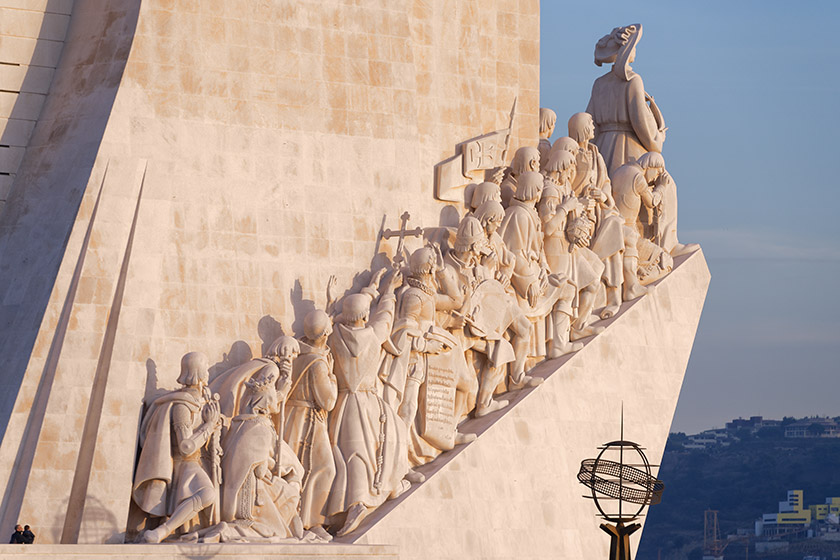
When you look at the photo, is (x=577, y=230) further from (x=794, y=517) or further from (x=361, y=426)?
(x=794, y=517)

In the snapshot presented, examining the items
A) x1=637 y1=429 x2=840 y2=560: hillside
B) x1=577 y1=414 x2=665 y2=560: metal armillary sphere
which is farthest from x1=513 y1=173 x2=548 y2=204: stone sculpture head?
x1=637 y1=429 x2=840 y2=560: hillside

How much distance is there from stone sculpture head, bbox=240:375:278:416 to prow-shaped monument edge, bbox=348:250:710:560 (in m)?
1.31

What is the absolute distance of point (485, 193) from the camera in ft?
49.9

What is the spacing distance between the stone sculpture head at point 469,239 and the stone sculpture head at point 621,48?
11.0 feet

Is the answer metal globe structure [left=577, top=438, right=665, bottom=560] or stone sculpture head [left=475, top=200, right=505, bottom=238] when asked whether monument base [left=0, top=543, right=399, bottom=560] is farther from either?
stone sculpture head [left=475, top=200, right=505, bottom=238]

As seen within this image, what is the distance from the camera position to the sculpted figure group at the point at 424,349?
1270 centimetres

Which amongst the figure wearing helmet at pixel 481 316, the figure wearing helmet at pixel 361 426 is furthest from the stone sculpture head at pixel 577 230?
the figure wearing helmet at pixel 361 426

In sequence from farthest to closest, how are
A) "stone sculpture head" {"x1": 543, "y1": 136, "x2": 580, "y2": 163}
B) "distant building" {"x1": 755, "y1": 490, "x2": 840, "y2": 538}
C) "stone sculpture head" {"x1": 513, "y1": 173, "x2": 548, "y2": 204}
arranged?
"distant building" {"x1": 755, "y1": 490, "x2": 840, "y2": 538}, "stone sculpture head" {"x1": 543, "y1": 136, "x2": 580, "y2": 163}, "stone sculpture head" {"x1": 513, "y1": 173, "x2": 548, "y2": 204}

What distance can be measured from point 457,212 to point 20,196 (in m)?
3.94

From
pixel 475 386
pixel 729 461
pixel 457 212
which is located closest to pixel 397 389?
pixel 475 386

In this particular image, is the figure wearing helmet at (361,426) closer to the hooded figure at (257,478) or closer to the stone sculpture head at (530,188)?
the hooded figure at (257,478)

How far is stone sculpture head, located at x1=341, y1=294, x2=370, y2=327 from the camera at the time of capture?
44.9 ft

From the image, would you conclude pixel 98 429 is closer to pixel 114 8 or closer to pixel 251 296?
pixel 251 296

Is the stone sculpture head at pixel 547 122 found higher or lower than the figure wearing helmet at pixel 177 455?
higher
